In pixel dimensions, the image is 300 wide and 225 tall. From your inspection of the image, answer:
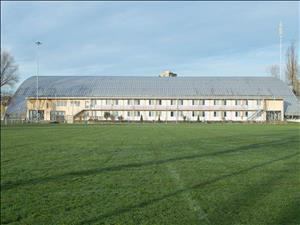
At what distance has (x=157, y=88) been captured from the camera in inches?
3393

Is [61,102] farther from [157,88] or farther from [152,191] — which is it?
[152,191]

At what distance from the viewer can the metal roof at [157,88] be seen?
8356 cm

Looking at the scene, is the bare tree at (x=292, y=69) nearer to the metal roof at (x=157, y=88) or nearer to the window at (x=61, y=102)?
the metal roof at (x=157, y=88)

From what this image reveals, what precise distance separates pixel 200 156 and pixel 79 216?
9.18 m

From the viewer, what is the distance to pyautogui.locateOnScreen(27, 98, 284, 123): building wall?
81.9m

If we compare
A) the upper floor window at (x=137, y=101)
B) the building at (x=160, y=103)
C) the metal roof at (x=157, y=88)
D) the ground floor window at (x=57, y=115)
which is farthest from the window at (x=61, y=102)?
the upper floor window at (x=137, y=101)

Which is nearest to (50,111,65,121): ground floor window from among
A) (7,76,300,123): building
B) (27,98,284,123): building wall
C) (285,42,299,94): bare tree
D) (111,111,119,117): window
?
(7,76,300,123): building

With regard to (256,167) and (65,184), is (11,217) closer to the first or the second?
(65,184)

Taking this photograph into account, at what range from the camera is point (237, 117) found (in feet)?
270

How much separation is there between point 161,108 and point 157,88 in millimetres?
5353

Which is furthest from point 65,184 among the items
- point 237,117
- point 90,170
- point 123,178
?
point 237,117

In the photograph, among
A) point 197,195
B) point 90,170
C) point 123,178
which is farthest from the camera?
point 90,170

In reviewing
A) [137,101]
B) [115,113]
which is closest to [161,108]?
[137,101]

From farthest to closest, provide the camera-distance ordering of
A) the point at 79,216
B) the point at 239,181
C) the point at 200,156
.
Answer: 1. the point at 200,156
2. the point at 239,181
3. the point at 79,216
